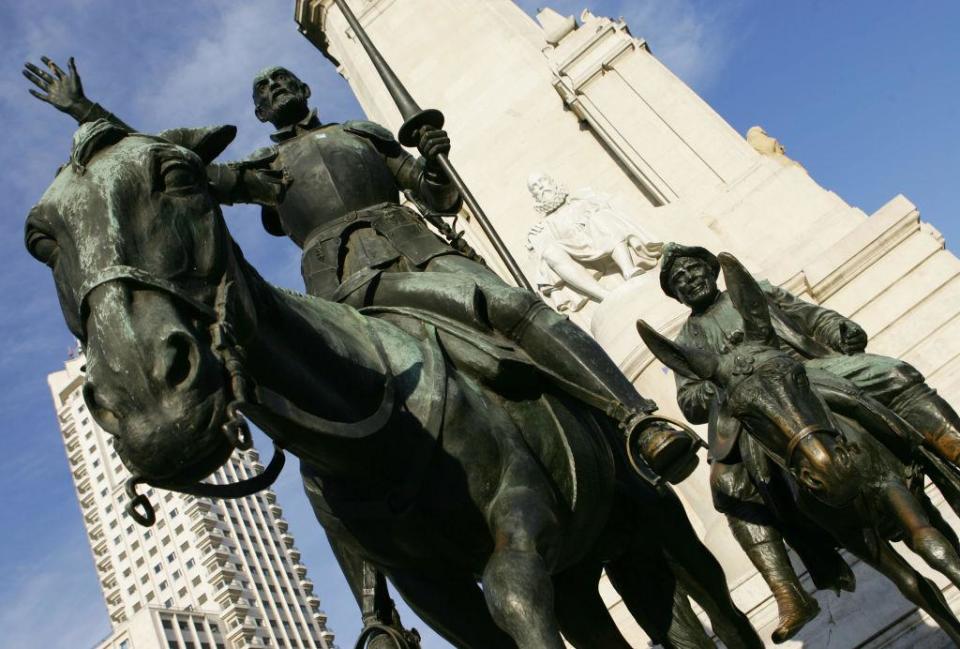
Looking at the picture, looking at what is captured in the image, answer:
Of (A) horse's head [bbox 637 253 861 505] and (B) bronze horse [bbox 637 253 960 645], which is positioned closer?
(A) horse's head [bbox 637 253 861 505]

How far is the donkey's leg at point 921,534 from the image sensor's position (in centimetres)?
421

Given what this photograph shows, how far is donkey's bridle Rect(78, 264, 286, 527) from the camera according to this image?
2741mm

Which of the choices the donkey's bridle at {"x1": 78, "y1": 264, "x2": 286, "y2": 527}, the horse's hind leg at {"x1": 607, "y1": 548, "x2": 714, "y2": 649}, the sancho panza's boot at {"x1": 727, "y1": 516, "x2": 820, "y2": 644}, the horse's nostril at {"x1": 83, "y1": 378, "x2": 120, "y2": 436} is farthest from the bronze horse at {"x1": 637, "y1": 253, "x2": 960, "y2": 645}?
the horse's nostril at {"x1": 83, "y1": 378, "x2": 120, "y2": 436}

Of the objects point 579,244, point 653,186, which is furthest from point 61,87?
point 653,186

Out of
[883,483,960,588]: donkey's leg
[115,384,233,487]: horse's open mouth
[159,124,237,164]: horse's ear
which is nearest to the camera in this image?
[115,384,233,487]: horse's open mouth

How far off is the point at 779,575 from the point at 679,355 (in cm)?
116

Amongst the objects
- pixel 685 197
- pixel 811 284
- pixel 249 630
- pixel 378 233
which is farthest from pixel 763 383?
pixel 249 630

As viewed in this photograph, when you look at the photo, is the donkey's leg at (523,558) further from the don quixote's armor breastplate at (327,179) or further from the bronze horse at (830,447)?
the don quixote's armor breastplate at (327,179)

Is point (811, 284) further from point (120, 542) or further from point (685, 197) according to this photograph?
point (120, 542)

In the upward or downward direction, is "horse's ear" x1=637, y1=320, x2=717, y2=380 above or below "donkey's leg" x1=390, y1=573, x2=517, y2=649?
above

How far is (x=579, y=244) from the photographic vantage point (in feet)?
40.7

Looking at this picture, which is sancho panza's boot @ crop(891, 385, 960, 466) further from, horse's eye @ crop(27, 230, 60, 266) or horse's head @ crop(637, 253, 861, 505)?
horse's eye @ crop(27, 230, 60, 266)

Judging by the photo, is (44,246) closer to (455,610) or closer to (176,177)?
(176,177)

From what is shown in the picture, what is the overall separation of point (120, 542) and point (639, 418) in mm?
87566
